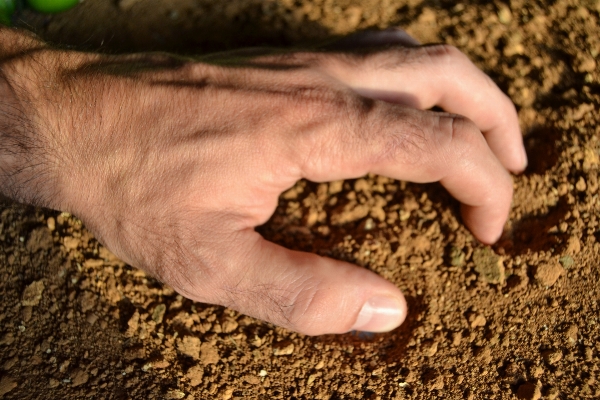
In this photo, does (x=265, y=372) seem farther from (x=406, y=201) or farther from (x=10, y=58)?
(x=10, y=58)

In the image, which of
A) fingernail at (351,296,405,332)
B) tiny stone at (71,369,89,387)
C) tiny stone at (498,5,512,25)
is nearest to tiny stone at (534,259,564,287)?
fingernail at (351,296,405,332)

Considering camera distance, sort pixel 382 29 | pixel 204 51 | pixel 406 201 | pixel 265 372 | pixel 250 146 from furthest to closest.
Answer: pixel 204 51, pixel 382 29, pixel 406 201, pixel 265 372, pixel 250 146

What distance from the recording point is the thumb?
143 cm

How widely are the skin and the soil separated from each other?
13 cm

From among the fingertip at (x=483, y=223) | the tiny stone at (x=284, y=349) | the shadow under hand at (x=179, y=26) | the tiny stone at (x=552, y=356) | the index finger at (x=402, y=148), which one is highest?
the shadow under hand at (x=179, y=26)

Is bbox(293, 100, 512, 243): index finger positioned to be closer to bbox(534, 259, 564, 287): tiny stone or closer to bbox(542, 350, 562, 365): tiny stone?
bbox(534, 259, 564, 287): tiny stone

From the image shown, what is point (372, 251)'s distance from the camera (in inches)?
65.2

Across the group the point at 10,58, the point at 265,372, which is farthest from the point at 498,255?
the point at 10,58

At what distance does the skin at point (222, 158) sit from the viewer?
56.4 inches

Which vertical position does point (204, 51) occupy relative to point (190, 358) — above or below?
above

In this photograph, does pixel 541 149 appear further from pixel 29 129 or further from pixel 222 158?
pixel 29 129

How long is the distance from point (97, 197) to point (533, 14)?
1.64m

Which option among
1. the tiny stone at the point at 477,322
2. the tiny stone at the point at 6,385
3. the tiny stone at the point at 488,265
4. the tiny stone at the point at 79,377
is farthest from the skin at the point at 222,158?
the tiny stone at the point at 6,385

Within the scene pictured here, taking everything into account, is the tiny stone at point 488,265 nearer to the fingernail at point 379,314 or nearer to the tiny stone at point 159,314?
the fingernail at point 379,314
